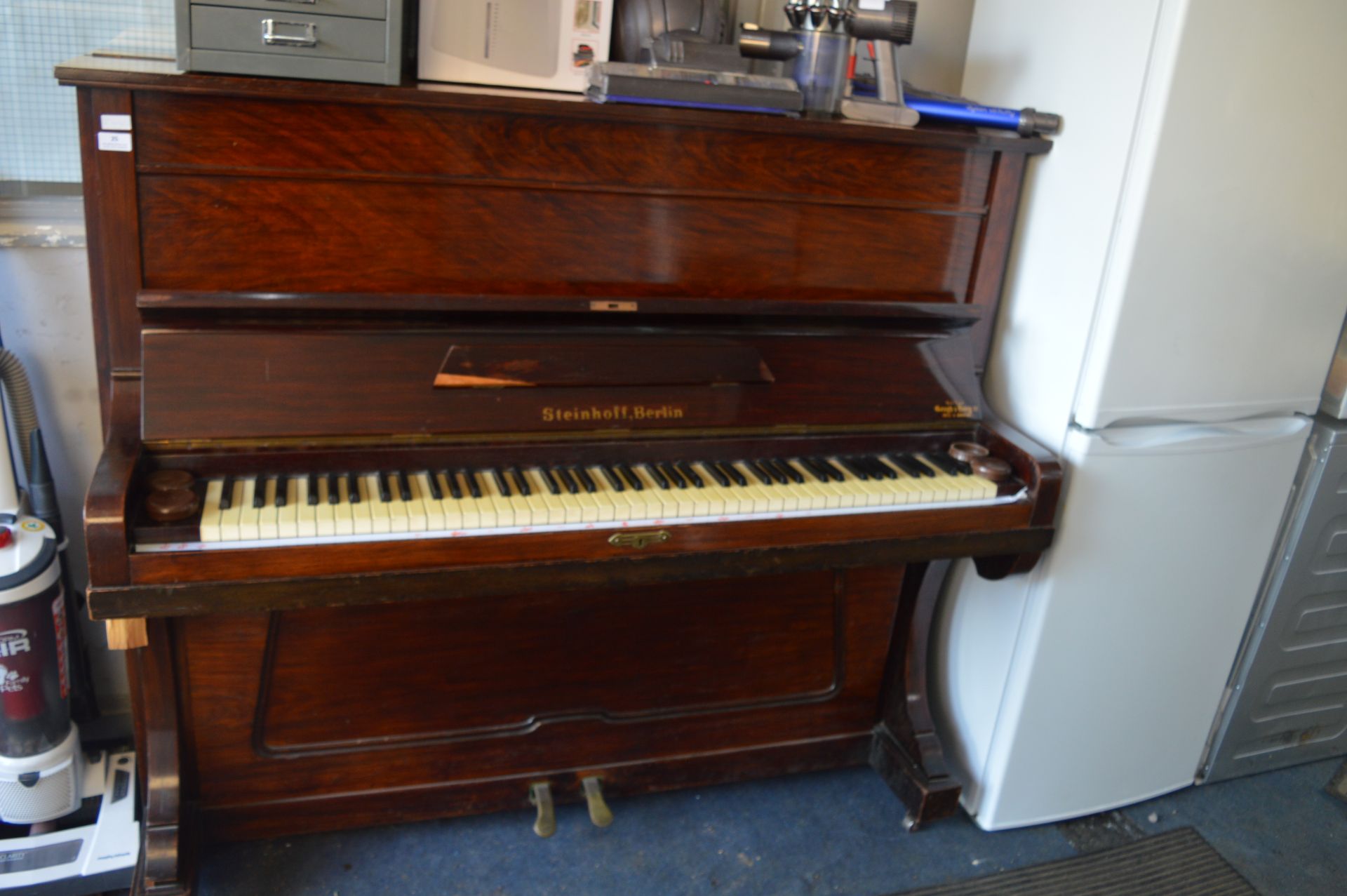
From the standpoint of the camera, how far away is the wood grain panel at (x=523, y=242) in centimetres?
152

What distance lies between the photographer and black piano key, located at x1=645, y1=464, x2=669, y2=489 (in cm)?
161

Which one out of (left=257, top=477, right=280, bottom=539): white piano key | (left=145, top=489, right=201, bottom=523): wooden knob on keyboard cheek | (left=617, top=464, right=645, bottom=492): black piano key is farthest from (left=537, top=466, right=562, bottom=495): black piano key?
(left=145, top=489, right=201, bottom=523): wooden knob on keyboard cheek

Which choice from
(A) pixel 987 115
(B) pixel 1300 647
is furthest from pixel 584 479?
(B) pixel 1300 647

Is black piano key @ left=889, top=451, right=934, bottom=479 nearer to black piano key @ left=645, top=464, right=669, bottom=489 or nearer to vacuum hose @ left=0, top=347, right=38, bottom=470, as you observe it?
black piano key @ left=645, top=464, right=669, bottom=489

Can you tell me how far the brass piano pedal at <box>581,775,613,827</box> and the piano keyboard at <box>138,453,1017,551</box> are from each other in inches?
28.2

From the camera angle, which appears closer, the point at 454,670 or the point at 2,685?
the point at 2,685

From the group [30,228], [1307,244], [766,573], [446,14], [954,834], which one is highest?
[446,14]

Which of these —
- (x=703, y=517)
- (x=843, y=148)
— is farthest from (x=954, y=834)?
(x=843, y=148)

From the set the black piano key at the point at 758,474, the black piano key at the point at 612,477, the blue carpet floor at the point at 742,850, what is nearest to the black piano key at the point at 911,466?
the black piano key at the point at 758,474

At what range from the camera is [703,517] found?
5.15ft

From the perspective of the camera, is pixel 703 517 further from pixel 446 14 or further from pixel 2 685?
pixel 2 685

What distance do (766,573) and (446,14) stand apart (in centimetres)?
102

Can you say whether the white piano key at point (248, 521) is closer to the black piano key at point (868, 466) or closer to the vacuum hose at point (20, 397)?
the vacuum hose at point (20, 397)

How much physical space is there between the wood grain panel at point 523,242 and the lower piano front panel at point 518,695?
558 mm
